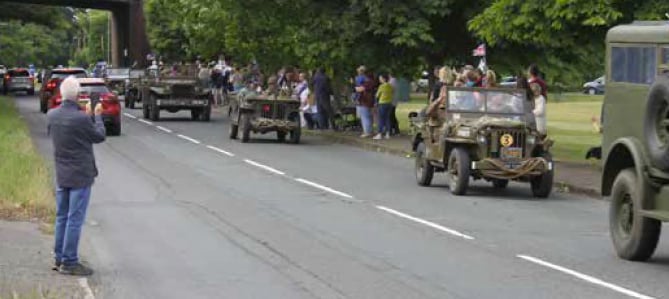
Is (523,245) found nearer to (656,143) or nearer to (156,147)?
(656,143)

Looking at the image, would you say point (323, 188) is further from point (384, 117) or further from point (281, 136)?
point (281, 136)

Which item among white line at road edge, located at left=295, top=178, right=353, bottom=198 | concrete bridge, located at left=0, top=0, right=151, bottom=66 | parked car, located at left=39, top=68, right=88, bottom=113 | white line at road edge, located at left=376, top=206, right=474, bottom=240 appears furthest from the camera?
concrete bridge, located at left=0, top=0, right=151, bottom=66

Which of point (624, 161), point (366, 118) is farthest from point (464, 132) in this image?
point (366, 118)

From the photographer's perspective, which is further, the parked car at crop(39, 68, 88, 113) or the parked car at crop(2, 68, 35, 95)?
the parked car at crop(2, 68, 35, 95)

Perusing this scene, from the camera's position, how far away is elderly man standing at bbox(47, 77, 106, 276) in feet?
33.6

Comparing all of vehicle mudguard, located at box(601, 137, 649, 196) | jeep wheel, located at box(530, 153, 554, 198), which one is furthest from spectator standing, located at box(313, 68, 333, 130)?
vehicle mudguard, located at box(601, 137, 649, 196)

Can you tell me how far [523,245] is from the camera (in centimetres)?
1262

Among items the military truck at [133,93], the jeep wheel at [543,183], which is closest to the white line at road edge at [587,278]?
the jeep wheel at [543,183]

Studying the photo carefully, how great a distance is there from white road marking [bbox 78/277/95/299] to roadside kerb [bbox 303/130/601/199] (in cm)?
1028

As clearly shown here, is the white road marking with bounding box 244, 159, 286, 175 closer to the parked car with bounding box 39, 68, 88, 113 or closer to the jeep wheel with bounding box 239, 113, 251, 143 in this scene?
the jeep wheel with bounding box 239, 113, 251, 143

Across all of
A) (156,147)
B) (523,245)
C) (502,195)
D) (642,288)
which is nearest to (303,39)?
(156,147)

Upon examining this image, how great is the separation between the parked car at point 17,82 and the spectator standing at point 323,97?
4593 cm

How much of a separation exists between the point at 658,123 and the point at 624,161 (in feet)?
4.08

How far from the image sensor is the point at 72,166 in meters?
10.2
